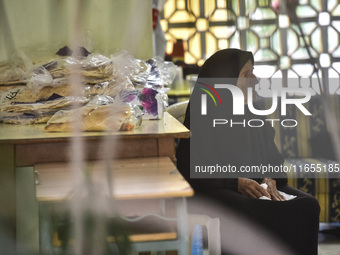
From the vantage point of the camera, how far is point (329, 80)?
0.96ft

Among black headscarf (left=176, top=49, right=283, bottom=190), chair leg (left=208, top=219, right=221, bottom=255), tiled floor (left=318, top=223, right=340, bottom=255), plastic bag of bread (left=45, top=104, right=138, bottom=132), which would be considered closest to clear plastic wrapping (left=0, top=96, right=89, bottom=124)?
plastic bag of bread (left=45, top=104, right=138, bottom=132)

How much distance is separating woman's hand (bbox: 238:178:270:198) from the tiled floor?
0.62 metres

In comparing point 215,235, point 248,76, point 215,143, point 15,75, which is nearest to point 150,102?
point 215,143

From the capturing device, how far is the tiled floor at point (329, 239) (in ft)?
7.83

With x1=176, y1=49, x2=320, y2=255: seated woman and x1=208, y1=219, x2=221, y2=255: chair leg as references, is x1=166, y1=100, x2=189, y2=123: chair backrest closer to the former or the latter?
x1=176, y1=49, x2=320, y2=255: seated woman

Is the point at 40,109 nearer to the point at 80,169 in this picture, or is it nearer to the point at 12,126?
the point at 12,126

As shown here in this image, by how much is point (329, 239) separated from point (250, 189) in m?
0.98

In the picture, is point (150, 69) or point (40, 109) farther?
point (150, 69)

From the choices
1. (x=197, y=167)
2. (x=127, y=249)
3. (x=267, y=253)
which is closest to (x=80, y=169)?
(x=127, y=249)

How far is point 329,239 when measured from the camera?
2.61 m

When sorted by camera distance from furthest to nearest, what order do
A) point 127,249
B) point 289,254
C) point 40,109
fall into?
point 289,254
point 40,109
point 127,249

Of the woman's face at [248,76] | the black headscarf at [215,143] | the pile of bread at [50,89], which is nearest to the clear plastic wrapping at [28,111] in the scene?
the pile of bread at [50,89]

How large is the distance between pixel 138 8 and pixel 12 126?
3.97ft

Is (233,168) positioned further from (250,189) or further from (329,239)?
(329,239)
